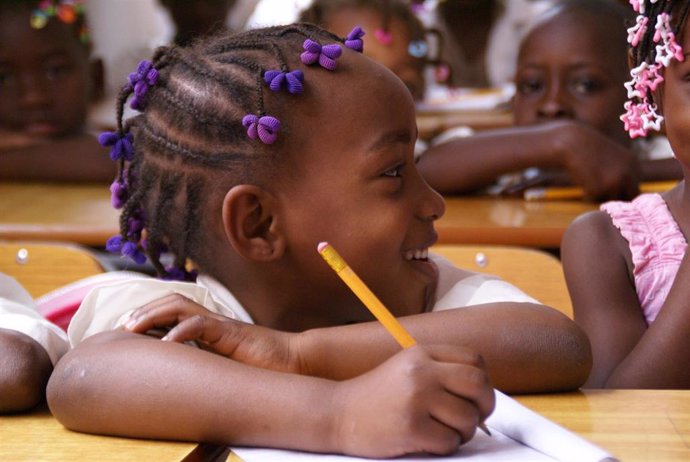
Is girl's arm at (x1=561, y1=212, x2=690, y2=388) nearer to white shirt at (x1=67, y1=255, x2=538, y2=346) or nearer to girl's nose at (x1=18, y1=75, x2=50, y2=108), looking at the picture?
white shirt at (x1=67, y1=255, x2=538, y2=346)

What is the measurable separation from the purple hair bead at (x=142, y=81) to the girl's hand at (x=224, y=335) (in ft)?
1.12

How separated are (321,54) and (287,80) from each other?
56 mm

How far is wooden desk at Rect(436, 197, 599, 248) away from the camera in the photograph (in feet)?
7.41

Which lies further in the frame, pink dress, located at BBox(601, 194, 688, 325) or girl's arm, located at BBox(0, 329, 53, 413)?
pink dress, located at BBox(601, 194, 688, 325)

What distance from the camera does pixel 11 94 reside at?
146 inches

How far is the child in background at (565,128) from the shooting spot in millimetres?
2697

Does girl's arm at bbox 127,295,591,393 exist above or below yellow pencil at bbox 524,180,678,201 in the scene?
above

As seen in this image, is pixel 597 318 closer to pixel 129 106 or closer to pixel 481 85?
pixel 129 106

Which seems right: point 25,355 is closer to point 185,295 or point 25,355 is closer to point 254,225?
point 185,295

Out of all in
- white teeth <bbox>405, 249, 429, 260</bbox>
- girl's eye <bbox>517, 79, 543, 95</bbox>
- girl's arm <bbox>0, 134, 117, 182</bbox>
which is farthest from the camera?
girl's arm <bbox>0, 134, 117, 182</bbox>

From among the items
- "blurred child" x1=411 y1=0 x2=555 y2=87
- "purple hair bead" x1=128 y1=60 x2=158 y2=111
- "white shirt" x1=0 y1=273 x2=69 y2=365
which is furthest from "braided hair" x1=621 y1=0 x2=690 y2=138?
"blurred child" x1=411 y1=0 x2=555 y2=87

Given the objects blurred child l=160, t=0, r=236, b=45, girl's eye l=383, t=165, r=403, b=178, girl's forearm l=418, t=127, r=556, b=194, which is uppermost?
girl's eye l=383, t=165, r=403, b=178

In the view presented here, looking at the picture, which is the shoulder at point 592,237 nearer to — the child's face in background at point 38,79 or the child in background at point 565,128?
the child in background at point 565,128

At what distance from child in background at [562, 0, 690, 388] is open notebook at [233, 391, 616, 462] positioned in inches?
17.9
